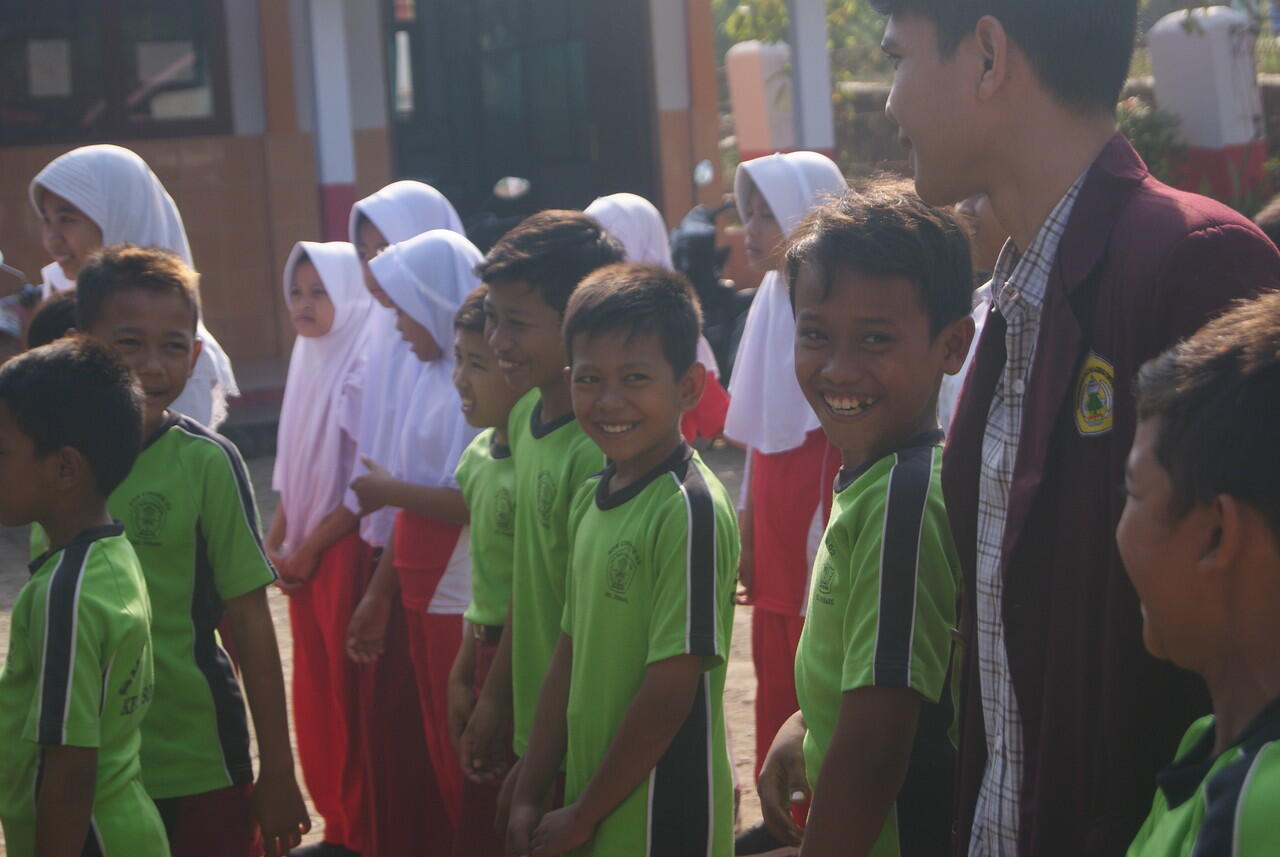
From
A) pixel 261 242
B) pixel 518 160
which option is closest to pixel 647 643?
pixel 261 242

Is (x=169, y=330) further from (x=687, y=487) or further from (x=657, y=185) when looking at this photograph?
(x=657, y=185)

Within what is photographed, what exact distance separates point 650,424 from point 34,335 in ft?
5.15

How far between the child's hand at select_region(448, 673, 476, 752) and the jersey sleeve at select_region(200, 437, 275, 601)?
0.47 meters

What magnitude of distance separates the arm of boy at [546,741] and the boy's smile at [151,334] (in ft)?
3.07

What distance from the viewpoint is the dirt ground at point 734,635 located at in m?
4.31

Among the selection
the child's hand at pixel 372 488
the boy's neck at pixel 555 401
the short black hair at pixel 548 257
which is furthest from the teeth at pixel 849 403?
the child's hand at pixel 372 488

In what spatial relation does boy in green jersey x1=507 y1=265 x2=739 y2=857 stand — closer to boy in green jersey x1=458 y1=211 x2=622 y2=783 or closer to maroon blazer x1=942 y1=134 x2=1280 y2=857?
boy in green jersey x1=458 y1=211 x2=622 y2=783

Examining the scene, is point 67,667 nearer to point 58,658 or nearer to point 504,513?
point 58,658

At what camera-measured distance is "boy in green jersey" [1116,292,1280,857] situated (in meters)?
1.23

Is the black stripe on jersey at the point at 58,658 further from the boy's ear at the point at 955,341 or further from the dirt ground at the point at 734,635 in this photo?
the dirt ground at the point at 734,635

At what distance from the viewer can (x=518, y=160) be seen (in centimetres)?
1238

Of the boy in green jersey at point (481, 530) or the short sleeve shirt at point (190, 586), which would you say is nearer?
the short sleeve shirt at point (190, 586)

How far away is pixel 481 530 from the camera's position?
297 cm

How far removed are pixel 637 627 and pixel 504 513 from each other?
0.74 metres
